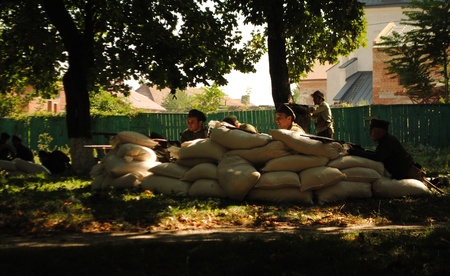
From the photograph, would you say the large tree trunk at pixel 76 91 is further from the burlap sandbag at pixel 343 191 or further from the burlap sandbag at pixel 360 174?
the burlap sandbag at pixel 360 174

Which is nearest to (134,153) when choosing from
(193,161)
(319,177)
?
(193,161)

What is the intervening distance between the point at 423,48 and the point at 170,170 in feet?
68.2

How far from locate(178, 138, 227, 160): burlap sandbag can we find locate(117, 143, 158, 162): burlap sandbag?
0.73 meters

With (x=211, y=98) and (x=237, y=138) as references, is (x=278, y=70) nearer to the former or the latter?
(x=237, y=138)

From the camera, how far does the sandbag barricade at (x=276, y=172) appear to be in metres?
8.75

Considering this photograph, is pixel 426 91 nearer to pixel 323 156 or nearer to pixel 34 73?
pixel 34 73

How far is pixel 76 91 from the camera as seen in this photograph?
1455 centimetres

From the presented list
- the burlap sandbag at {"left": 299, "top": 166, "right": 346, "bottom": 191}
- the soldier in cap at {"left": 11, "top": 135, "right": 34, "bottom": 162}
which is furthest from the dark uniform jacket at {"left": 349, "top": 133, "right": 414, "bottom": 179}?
the soldier in cap at {"left": 11, "top": 135, "right": 34, "bottom": 162}

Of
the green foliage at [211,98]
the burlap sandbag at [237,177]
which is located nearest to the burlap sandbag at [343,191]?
the burlap sandbag at [237,177]

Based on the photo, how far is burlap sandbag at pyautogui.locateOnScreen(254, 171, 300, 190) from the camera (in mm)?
8695

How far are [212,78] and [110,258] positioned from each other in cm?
1160

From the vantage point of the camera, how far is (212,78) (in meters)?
16.4

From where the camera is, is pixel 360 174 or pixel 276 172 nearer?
pixel 276 172

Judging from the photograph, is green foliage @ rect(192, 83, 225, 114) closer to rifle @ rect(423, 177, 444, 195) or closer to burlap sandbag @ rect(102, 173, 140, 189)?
burlap sandbag @ rect(102, 173, 140, 189)
